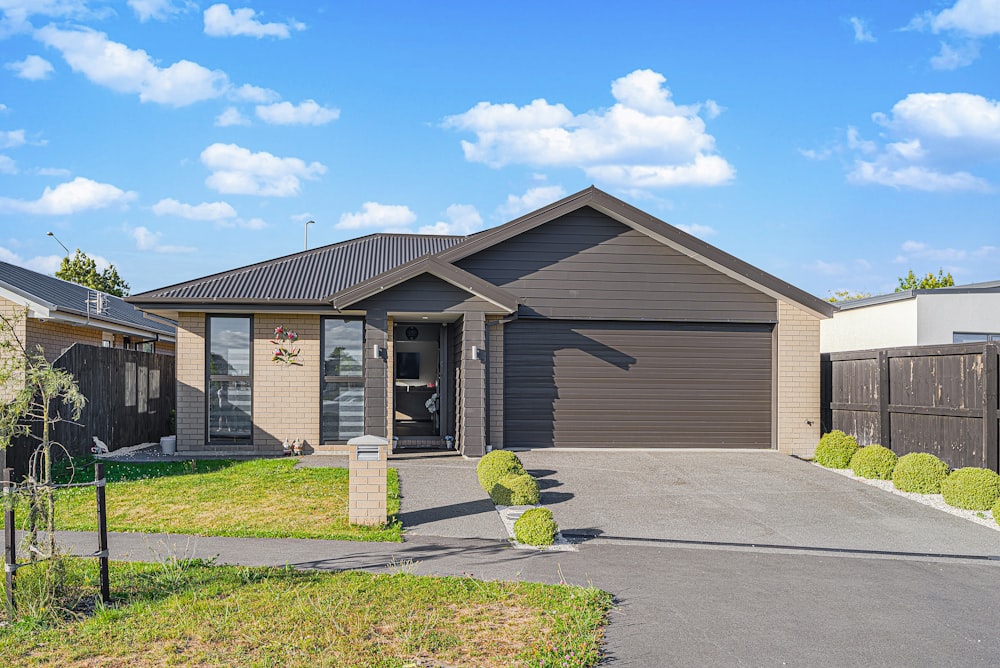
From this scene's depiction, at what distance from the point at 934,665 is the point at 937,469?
7640 millimetres

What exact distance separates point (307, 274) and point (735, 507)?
411 inches

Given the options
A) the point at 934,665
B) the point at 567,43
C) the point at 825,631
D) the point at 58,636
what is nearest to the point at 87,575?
the point at 58,636

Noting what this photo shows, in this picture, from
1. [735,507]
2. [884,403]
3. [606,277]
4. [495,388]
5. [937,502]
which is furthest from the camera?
[606,277]

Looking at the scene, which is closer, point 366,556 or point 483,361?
point 366,556

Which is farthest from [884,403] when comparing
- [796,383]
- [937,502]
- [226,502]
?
[226,502]

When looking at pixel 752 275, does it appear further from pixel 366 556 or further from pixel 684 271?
pixel 366 556

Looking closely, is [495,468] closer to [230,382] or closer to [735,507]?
[735,507]

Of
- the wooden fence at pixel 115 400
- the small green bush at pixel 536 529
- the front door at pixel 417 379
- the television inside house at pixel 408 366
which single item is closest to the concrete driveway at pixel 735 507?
the small green bush at pixel 536 529

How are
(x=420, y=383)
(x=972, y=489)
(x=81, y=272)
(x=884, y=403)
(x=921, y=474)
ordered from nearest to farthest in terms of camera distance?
(x=972, y=489)
(x=921, y=474)
(x=884, y=403)
(x=420, y=383)
(x=81, y=272)

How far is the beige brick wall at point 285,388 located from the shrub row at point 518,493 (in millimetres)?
5543

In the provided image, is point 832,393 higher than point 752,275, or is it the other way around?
point 752,275

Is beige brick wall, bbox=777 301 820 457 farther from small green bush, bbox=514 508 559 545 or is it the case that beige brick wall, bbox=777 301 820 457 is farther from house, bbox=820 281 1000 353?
small green bush, bbox=514 508 559 545

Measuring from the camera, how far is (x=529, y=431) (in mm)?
16172

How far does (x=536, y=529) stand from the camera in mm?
8859
